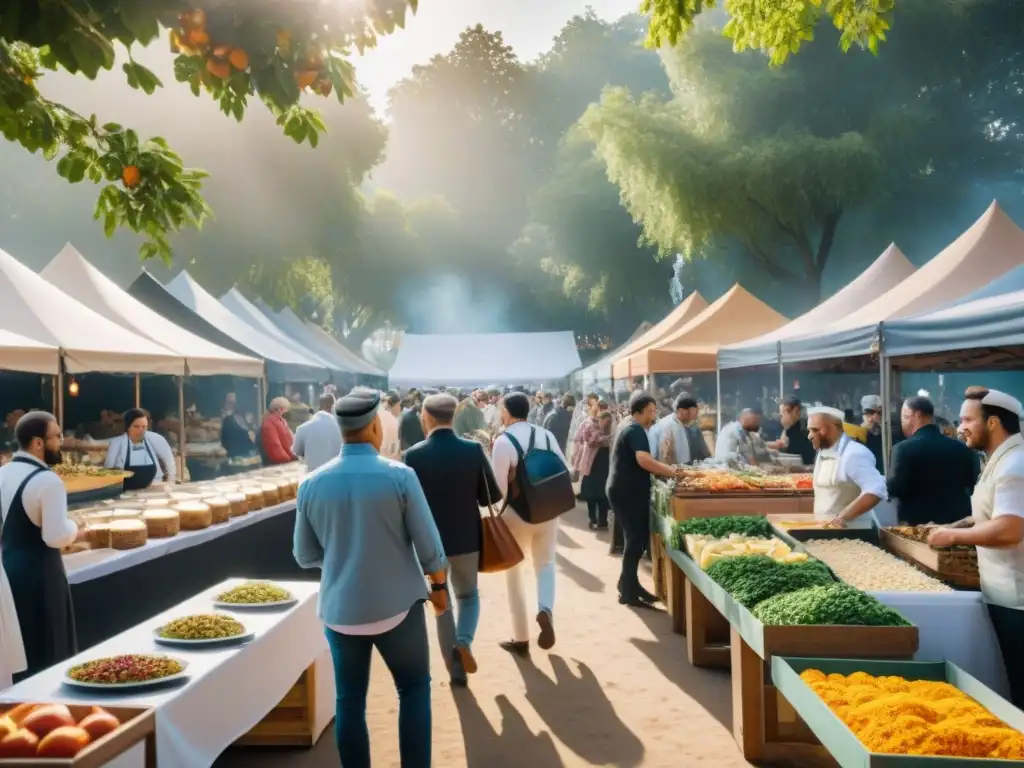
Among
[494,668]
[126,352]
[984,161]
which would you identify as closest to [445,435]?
[494,668]

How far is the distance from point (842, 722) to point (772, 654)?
90 centimetres

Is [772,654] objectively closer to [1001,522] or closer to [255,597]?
[1001,522]

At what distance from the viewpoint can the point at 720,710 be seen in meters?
5.23

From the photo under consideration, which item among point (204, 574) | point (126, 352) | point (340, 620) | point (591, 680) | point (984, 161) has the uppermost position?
point (984, 161)

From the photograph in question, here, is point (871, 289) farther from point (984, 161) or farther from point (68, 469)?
point (984, 161)

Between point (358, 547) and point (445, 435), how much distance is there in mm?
2002

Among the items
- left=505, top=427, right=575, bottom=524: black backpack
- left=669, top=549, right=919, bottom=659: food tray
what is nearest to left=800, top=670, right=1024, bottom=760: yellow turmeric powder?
left=669, top=549, right=919, bottom=659: food tray

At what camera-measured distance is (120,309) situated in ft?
36.8

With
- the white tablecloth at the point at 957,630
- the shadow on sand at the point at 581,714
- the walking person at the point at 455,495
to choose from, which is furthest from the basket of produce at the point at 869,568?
the walking person at the point at 455,495

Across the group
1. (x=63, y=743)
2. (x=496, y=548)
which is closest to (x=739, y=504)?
(x=496, y=548)

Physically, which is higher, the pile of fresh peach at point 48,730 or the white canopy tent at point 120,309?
the white canopy tent at point 120,309

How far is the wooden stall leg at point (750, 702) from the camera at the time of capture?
4449mm

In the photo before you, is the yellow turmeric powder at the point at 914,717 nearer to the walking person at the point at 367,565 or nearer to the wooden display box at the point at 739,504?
the walking person at the point at 367,565

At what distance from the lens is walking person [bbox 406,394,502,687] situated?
5.39 m
